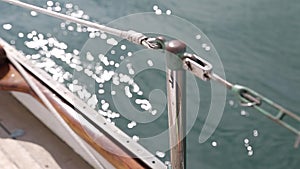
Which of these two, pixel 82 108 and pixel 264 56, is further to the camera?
pixel 264 56

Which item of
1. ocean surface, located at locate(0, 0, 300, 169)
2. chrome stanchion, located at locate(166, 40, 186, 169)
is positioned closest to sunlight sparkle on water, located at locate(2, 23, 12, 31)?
ocean surface, located at locate(0, 0, 300, 169)

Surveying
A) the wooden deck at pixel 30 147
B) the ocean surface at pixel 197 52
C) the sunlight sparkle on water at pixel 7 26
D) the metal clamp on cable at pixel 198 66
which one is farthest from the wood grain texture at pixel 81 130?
the sunlight sparkle on water at pixel 7 26

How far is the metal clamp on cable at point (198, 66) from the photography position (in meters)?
0.89

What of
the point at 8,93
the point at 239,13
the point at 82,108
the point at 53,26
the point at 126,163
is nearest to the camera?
the point at 126,163

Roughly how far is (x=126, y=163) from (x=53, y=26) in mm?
2592

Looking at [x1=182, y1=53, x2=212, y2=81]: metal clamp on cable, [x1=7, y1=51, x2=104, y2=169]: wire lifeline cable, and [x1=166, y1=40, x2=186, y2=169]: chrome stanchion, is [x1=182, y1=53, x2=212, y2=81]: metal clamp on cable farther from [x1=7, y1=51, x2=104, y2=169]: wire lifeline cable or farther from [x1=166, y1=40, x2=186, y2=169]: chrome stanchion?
[x1=7, y1=51, x2=104, y2=169]: wire lifeline cable

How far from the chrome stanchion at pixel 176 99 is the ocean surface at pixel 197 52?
1.12 m

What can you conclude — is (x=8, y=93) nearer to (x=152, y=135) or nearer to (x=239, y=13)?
(x=152, y=135)

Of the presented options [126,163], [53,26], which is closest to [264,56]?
[53,26]

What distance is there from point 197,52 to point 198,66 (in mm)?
2237

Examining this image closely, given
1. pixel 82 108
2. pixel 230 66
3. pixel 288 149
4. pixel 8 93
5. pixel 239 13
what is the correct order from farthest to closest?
1. pixel 239 13
2. pixel 230 66
3. pixel 288 149
4. pixel 8 93
5. pixel 82 108

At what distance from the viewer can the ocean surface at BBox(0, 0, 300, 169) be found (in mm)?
2516

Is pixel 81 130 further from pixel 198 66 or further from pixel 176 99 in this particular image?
pixel 198 66

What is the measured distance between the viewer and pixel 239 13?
3.44 meters
